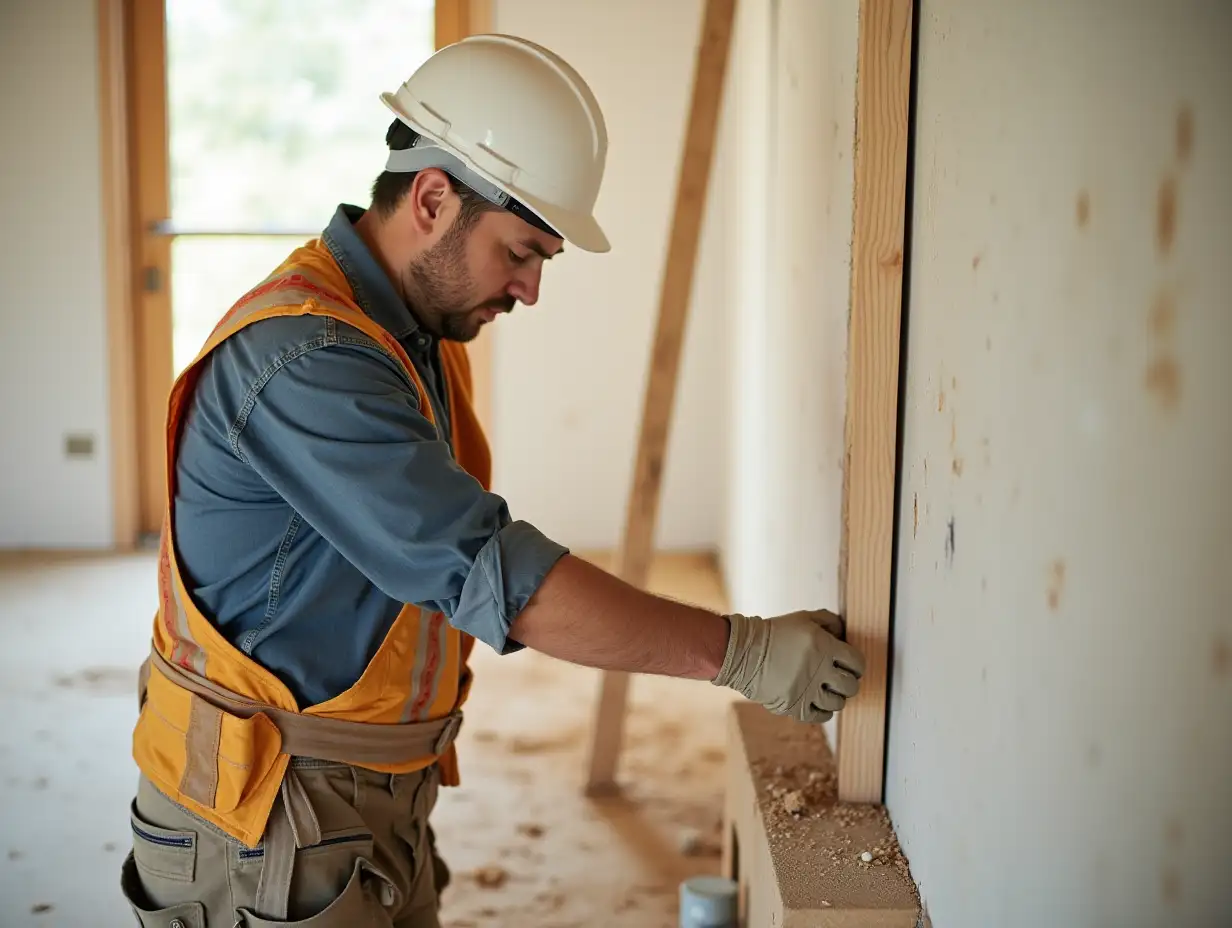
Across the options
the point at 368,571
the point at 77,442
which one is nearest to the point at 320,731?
the point at 368,571

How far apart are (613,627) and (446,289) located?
53 centimetres

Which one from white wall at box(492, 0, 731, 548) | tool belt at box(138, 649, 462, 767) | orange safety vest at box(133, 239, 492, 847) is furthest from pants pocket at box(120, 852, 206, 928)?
white wall at box(492, 0, 731, 548)

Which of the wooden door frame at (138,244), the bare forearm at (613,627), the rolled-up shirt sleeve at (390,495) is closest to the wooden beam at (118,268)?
the wooden door frame at (138,244)

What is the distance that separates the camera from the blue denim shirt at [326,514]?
1.25 meters

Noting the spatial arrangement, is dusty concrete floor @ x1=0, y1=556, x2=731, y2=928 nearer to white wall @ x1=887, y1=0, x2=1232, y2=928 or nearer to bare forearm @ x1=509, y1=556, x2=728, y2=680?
bare forearm @ x1=509, y1=556, x2=728, y2=680

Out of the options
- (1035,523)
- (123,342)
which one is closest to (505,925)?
(1035,523)

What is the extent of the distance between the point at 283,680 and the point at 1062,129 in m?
1.07

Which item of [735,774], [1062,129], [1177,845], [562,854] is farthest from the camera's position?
[562,854]

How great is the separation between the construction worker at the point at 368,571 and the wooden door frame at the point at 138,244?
11.8 feet

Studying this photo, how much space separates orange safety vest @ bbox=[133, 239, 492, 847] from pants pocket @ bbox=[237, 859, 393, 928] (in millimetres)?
99

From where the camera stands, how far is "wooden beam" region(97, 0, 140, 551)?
5090 millimetres

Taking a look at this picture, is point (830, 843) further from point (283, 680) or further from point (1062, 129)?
point (1062, 129)

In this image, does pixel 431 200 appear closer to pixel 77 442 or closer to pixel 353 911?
pixel 353 911

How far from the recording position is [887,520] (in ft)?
4.70
